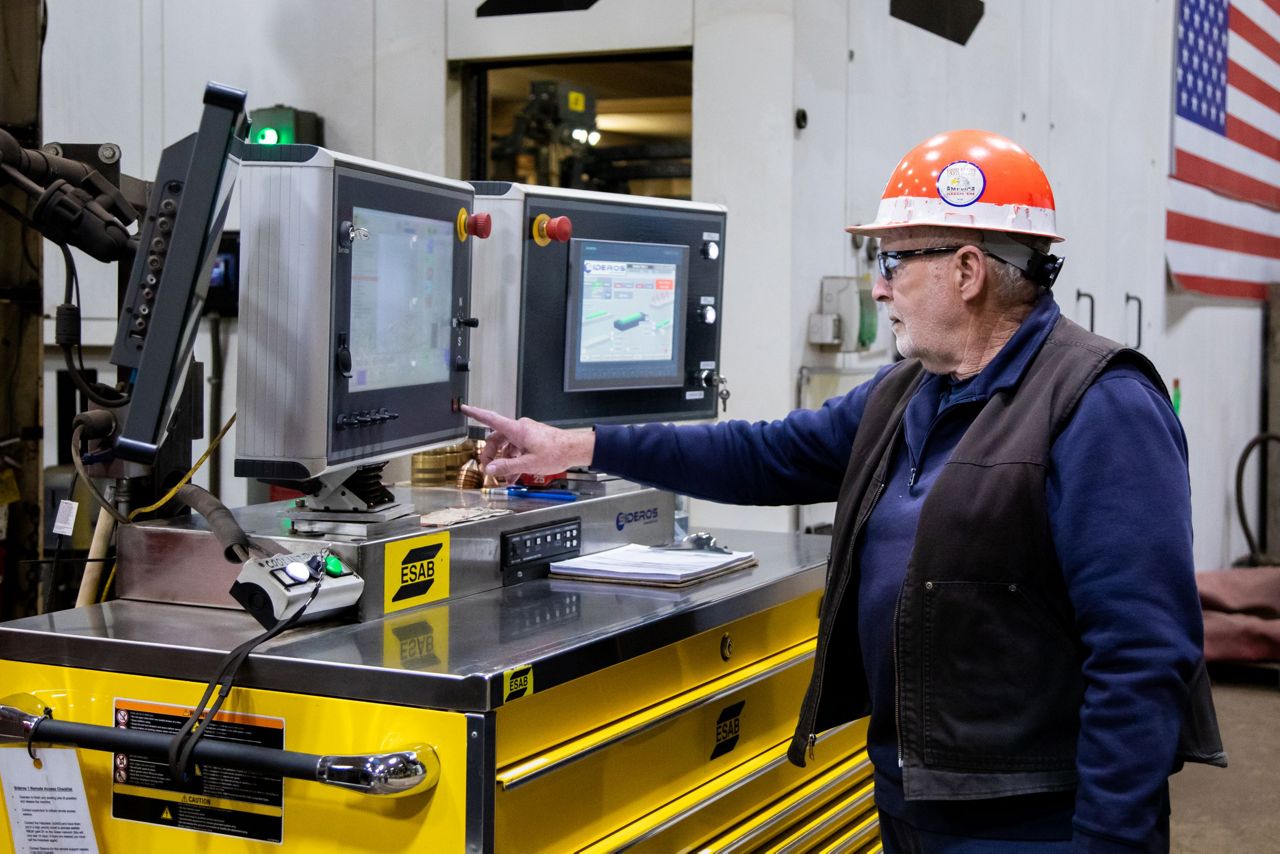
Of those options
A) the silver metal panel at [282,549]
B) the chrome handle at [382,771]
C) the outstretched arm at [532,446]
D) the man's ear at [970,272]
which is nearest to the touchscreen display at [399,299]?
the outstretched arm at [532,446]

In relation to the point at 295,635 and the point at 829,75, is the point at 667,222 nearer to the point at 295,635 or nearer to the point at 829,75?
the point at 295,635

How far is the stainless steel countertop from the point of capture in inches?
69.9

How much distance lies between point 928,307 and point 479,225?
809mm

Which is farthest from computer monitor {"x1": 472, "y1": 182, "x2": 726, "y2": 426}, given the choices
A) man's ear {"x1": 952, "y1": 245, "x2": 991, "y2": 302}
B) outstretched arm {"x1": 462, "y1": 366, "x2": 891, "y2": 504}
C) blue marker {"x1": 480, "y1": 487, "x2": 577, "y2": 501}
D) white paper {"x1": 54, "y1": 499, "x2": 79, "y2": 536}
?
man's ear {"x1": 952, "y1": 245, "x2": 991, "y2": 302}

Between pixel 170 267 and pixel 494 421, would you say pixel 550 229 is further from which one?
pixel 170 267

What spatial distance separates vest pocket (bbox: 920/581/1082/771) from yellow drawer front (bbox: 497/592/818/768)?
49cm

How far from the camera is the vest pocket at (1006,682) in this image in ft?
5.98

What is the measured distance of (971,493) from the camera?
1841 millimetres

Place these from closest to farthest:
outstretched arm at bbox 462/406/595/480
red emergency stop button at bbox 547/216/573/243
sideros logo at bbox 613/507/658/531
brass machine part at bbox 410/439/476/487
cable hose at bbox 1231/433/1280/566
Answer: outstretched arm at bbox 462/406/595/480, red emergency stop button at bbox 547/216/573/243, sideros logo at bbox 613/507/658/531, brass machine part at bbox 410/439/476/487, cable hose at bbox 1231/433/1280/566

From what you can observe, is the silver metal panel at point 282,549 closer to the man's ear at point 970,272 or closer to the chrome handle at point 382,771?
the chrome handle at point 382,771

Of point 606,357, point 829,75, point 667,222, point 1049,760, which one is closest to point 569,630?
point 1049,760

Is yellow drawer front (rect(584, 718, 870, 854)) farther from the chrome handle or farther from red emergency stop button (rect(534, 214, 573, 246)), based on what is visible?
red emergency stop button (rect(534, 214, 573, 246))

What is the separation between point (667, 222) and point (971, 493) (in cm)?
→ 122

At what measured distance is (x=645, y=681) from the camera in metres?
2.17
